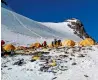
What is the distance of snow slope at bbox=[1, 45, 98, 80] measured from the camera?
27.8 m

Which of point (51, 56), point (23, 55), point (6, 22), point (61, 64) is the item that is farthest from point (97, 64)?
point (6, 22)

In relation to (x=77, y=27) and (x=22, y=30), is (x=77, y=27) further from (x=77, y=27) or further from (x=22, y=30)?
(x=22, y=30)

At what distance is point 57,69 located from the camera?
2966 centimetres

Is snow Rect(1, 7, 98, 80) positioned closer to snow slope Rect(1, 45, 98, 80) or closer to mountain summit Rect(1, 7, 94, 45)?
snow slope Rect(1, 45, 98, 80)

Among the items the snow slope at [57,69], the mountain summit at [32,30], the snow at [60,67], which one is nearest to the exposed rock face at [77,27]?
the mountain summit at [32,30]

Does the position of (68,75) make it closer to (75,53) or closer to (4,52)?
(75,53)

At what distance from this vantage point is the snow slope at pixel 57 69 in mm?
27828

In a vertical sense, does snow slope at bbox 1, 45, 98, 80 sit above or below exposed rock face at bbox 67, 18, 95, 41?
below

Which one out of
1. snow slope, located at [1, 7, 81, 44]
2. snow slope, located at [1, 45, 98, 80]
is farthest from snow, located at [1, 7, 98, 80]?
snow slope, located at [1, 7, 81, 44]

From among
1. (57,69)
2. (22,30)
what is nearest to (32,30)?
(22,30)

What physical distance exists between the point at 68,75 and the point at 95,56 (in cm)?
672

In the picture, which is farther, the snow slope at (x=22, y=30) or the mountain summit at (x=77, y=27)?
the mountain summit at (x=77, y=27)

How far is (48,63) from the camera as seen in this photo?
31484 mm

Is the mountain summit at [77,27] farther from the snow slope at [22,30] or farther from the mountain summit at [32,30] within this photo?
the snow slope at [22,30]
